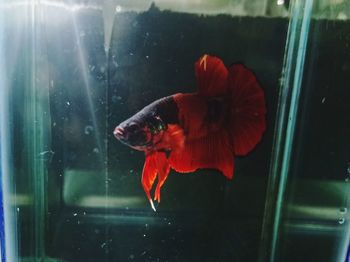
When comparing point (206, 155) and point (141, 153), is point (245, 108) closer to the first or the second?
point (206, 155)

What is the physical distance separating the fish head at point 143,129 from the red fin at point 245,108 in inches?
9.5

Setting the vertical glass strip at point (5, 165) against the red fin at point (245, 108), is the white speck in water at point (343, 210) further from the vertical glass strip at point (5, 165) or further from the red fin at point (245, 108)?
the vertical glass strip at point (5, 165)

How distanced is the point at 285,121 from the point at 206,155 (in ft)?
0.98

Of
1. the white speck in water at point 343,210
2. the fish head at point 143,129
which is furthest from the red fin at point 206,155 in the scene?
the white speck in water at point 343,210

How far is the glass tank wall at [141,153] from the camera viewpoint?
1.16 meters

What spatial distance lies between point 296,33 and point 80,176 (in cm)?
89

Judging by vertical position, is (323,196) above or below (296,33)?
below

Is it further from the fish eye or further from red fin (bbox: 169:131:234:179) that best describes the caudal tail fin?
the fish eye

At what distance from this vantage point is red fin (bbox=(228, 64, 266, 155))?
1158mm

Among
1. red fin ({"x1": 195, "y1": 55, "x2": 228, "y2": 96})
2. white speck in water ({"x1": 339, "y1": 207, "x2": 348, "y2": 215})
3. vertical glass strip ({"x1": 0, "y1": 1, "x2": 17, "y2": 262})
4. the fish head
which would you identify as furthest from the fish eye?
white speck in water ({"x1": 339, "y1": 207, "x2": 348, "y2": 215})

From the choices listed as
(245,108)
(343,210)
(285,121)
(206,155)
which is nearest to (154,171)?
(206,155)

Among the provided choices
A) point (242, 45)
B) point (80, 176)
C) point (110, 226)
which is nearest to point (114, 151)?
point (80, 176)

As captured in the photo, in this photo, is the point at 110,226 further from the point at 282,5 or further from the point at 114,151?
the point at 282,5

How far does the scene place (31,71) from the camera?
3.99 feet
